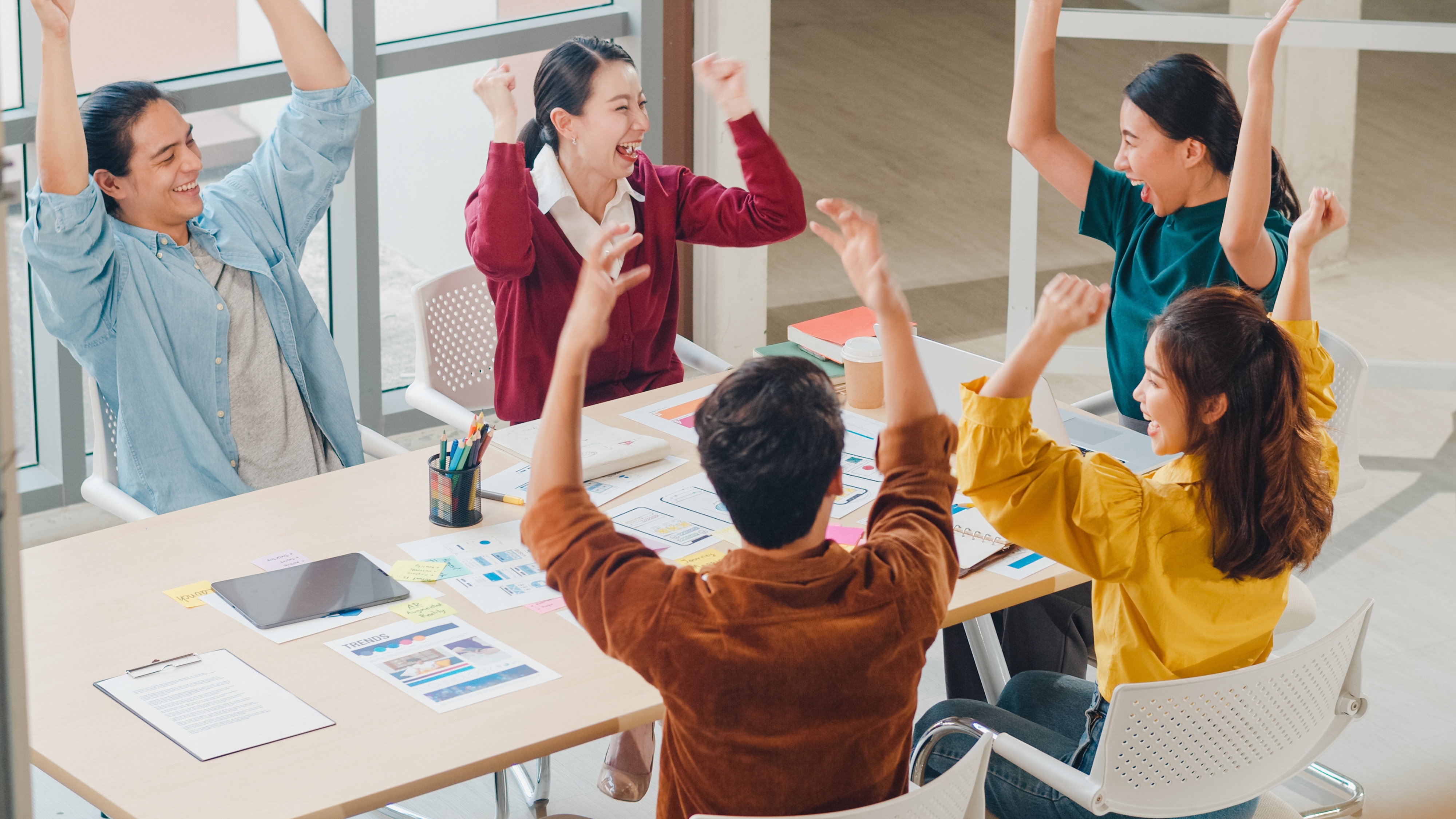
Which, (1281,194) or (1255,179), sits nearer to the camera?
(1255,179)

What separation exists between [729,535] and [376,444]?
95 cm

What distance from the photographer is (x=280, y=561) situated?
95.3 inches

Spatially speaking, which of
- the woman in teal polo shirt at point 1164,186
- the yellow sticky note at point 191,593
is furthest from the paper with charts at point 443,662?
the woman in teal polo shirt at point 1164,186

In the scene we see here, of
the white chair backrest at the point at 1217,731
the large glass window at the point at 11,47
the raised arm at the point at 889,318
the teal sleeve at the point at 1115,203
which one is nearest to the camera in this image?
the raised arm at the point at 889,318

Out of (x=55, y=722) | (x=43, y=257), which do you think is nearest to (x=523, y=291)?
(x=43, y=257)

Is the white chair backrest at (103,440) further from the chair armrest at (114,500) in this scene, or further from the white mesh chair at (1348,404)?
the white mesh chair at (1348,404)

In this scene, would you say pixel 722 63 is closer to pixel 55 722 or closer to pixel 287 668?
pixel 287 668

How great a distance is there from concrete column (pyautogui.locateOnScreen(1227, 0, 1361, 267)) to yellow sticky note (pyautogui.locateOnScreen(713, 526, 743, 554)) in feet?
9.37

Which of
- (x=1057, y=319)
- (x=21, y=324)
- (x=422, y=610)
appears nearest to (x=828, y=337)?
(x=422, y=610)

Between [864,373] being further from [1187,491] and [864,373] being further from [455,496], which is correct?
[1187,491]

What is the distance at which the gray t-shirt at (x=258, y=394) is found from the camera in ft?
9.79

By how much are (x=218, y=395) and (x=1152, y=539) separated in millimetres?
1821

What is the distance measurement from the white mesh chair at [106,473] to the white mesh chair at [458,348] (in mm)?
369

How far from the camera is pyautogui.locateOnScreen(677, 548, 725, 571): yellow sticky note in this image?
2.44 m
